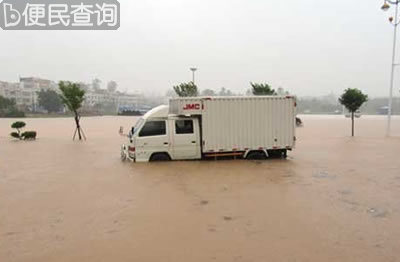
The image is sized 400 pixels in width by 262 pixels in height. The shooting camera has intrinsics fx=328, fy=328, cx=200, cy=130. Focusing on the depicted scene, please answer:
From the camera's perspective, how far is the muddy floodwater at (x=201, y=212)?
4.50 meters

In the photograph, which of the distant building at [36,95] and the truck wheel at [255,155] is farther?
the distant building at [36,95]

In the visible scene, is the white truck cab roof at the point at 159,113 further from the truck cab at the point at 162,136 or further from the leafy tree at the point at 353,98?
the leafy tree at the point at 353,98

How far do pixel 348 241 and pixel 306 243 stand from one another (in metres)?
0.65

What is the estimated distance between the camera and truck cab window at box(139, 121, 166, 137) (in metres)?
11.0

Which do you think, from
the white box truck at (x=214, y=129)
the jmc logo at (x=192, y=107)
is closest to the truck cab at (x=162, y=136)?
the white box truck at (x=214, y=129)

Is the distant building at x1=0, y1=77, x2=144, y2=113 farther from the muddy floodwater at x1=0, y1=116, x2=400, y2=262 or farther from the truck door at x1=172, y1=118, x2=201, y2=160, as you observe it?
the muddy floodwater at x1=0, y1=116, x2=400, y2=262

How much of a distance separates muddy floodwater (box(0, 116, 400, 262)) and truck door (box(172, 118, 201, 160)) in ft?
1.60

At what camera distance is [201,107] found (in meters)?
11.3

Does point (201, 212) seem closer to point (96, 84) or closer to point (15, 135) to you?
point (15, 135)

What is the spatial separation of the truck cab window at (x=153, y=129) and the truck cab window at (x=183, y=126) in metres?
0.47

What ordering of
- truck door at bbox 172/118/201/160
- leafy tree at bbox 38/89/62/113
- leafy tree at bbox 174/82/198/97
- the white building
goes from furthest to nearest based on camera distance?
the white building < leafy tree at bbox 38/89/62/113 < leafy tree at bbox 174/82/198/97 < truck door at bbox 172/118/201/160

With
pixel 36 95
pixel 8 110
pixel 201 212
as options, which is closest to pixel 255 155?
pixel 201 212

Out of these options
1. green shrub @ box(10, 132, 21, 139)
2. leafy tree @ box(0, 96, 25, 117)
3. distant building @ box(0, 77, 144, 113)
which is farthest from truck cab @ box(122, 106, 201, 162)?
A: distant building @ box(0, 77, 144, 113)

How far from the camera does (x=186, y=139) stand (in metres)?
11.3
